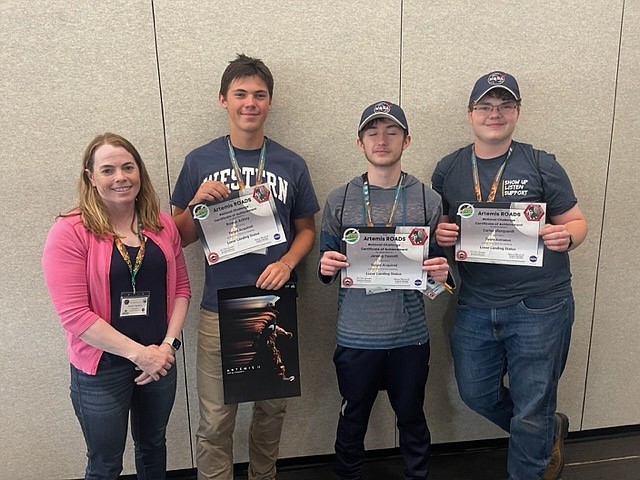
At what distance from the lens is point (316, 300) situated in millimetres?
2299

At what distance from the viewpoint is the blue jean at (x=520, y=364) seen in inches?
76.1

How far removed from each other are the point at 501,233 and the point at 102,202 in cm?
145

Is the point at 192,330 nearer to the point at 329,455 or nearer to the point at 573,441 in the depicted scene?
the point at 329,455

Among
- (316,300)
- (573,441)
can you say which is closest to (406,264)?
(316,300)

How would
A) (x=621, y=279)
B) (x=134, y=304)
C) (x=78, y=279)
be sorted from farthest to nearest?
(x=621, y=279) < (x=134, y=304) < (x=78, y=279)

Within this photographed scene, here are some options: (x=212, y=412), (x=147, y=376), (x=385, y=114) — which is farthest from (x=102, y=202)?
(x=385, y=114)

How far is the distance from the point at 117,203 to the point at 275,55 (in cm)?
95

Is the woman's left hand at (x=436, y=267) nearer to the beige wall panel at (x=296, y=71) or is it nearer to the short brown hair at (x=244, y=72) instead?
the beige wall panel at (x=296, y=71)

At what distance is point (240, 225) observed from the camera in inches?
70.5

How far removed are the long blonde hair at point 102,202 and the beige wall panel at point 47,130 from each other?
1.53 ft

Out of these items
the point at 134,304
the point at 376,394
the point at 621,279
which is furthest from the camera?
the point at 621,279

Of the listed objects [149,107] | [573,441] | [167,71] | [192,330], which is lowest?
[573,441]

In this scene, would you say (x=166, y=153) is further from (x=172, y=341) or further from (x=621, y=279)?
(x=621, y=279)

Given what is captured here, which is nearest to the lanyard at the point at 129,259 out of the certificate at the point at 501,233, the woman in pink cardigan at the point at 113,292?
the woman in pink cardigan at the point at 113,292
